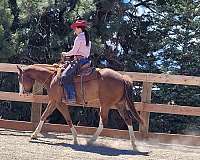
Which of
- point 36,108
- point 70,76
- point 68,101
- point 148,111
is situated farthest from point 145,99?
point 36,108

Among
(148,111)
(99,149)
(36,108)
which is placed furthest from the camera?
(36,108)

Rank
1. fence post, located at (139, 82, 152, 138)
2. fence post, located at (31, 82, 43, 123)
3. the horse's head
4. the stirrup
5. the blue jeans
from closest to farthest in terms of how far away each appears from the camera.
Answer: the blue jeans → the stirrup → the horse's head → fence post, located at (139, 82, 152, 138) → fence post, located at (31, 82, 43, 123)

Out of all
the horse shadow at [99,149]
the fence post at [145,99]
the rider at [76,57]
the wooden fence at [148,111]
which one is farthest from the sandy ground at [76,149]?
the rider at [76,57]

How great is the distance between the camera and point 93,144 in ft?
33.0

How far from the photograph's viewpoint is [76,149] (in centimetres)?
905

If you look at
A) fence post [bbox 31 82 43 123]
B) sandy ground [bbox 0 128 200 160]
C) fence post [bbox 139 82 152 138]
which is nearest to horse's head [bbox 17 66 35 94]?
sandy ground [bbox 0 128 200 160]

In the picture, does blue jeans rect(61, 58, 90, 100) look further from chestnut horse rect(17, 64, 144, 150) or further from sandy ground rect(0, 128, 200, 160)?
sandy ground rect(0, 128, 200, 160)

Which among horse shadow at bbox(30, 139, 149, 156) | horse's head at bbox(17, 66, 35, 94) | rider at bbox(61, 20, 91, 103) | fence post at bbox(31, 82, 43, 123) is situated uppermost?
rider at bbox(61, 20, 91, 103)

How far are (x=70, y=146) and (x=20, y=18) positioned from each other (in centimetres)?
716

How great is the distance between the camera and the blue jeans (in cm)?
1005

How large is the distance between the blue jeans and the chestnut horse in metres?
0.15

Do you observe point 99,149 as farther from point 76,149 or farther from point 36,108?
point 36,108

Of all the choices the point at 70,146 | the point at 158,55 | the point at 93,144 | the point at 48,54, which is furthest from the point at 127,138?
the point at 158,55

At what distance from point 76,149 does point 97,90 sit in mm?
1550
